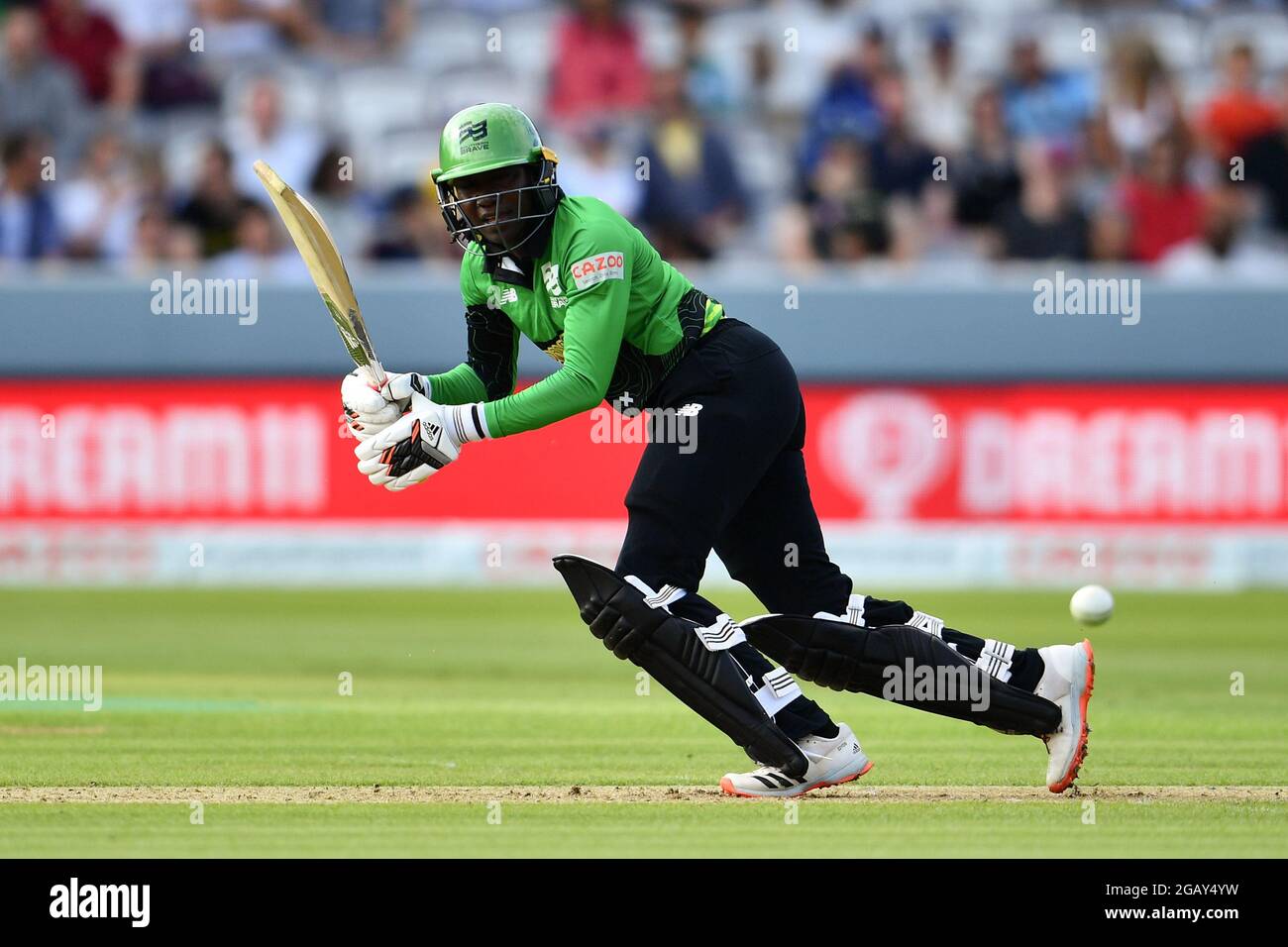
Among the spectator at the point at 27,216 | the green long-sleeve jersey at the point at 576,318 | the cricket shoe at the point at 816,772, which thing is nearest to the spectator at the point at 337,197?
the spectator at the point at 27,216

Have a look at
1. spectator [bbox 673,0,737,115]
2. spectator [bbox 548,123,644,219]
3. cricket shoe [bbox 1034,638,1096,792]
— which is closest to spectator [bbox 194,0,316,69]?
spectator [bbox 673,0,737,115]

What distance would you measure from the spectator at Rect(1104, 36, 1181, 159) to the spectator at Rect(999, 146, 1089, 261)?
52.6 inches

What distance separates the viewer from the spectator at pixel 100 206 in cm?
1586

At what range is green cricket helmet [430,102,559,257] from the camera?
256 inches

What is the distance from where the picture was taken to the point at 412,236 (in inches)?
615

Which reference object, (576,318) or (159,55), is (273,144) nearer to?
(159,55)

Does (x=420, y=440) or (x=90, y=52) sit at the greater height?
(x=90, y=52)

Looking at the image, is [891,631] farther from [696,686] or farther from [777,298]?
[777,298]

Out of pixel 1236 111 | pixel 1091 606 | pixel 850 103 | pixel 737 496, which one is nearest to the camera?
pixel 737 496

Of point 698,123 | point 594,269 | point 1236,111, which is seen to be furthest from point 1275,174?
point 594,269

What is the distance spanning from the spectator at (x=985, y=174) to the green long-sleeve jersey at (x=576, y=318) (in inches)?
368

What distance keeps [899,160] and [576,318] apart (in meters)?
10.1

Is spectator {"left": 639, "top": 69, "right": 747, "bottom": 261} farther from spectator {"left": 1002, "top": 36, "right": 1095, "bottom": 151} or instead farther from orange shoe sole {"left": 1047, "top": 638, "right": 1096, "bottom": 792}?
orange shoe sole {"left": 1047, "top": 638, "right": 1096, "bottom": 792}

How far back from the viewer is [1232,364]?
1435cm
